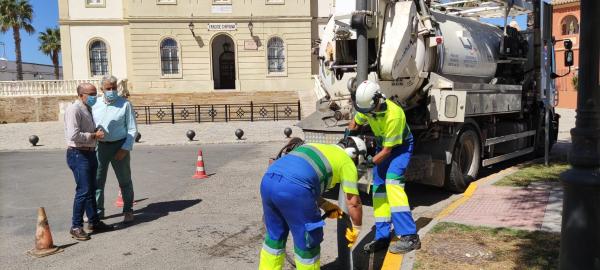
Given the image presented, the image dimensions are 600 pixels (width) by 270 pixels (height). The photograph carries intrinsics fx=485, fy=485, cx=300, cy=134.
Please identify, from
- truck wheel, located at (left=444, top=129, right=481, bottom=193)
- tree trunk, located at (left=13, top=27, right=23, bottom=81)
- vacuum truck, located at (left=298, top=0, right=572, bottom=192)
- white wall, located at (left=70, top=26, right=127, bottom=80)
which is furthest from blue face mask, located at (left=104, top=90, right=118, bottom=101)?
tree trunk, located at (left=13, top=27, right=23, bottom=81)

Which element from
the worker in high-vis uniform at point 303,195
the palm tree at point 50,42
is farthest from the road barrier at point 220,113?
the palm tree at point 50,42

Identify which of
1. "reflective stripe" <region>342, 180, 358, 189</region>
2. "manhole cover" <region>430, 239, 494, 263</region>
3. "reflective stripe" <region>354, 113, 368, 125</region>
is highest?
"reflective stripe" <region>354, 113, 368, 125</region>

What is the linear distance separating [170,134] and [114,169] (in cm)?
1255

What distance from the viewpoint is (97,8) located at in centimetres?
3114

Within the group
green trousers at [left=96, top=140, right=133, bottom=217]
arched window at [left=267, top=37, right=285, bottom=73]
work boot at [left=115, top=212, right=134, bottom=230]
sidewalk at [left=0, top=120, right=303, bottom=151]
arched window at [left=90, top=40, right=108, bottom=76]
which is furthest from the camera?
arched window at [left=90, top=40, right=108, bottom=76]

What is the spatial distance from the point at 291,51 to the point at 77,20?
1388cm

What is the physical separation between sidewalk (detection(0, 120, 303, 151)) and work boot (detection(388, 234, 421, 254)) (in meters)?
11.6

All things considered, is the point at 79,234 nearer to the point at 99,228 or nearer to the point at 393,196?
the point at 99,228

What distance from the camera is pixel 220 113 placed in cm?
2559

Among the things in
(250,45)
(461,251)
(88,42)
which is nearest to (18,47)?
(88,42)

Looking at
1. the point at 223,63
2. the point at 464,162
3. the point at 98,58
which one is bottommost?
the point at 464,162

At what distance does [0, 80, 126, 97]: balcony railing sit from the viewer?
25219 mm

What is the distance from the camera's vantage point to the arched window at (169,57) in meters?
30.7

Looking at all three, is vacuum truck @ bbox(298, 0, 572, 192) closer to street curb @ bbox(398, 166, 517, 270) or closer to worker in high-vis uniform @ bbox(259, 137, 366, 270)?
street curb @ bbox(398, 166, 517, 270)
